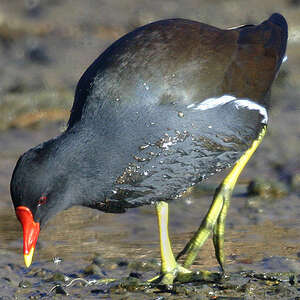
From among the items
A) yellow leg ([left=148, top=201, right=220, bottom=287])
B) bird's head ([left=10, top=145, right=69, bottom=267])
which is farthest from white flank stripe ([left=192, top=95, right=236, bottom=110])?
bird's head ([left=10, top=145, right=69, bottom=267])

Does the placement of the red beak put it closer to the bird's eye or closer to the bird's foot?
the bird's eye

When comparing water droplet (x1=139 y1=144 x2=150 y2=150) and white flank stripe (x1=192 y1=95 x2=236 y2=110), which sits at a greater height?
white flank stripe (x1=192 y1=95 x2=236 y2=110)

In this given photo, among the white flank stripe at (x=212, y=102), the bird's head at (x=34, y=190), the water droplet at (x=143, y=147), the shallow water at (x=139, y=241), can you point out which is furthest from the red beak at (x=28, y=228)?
the white flank stripe at (x=212, y=102)

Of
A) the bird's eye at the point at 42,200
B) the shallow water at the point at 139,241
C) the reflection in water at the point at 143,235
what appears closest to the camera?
the bird's eye at the point at 42,200

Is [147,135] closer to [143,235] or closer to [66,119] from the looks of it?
[143,235]

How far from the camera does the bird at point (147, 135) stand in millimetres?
4684

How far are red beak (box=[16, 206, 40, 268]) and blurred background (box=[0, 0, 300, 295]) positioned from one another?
35cm

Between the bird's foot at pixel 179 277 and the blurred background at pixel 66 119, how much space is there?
269 millimetres

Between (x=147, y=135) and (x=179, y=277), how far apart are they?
0.90 m

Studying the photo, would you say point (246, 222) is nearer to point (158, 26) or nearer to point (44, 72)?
point (158, 26)

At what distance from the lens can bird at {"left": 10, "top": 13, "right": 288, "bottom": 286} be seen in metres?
4.68

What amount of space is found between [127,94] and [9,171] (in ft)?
9.90

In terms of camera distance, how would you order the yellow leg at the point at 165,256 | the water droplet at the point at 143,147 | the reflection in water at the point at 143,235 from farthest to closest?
1. the reflection in water at the point at 143,235
2. the yellow leg at the point at 165,256
3. the water droplet at the point at 143,147

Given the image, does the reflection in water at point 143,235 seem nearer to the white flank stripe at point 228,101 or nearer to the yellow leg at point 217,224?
the yellow leg at point 217,224
